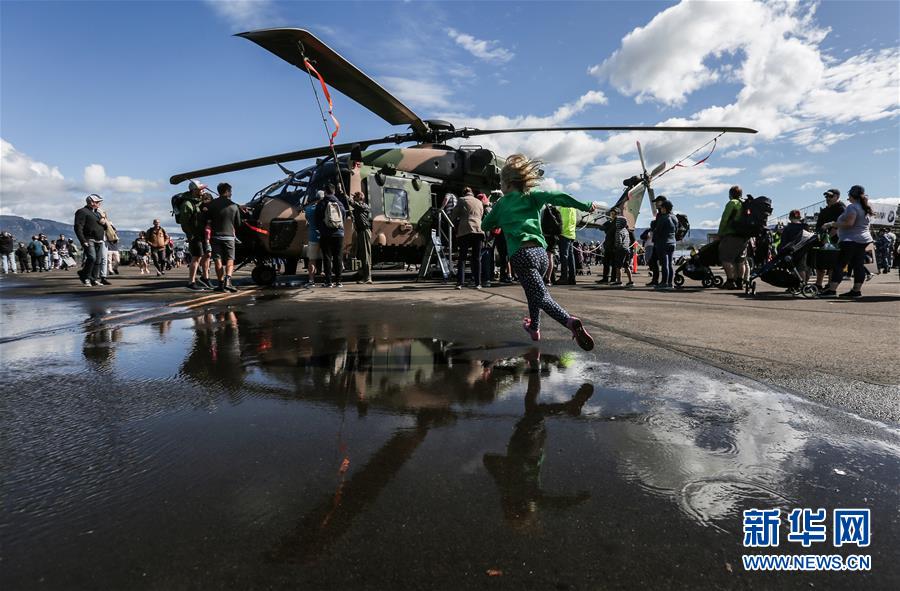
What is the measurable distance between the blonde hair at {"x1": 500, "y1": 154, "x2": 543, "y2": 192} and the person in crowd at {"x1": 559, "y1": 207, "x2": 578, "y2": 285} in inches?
231

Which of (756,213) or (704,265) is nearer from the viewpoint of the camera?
(756,213)

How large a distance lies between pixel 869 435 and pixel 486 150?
11192mm

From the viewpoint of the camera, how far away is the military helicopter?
28.4ft

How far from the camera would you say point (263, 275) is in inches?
398

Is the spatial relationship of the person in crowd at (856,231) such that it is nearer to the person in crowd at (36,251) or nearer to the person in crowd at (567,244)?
the person in crowd at (567,244)

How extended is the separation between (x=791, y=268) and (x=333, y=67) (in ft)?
28.0

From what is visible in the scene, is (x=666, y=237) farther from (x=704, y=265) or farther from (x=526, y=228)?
(x=526, y=228)

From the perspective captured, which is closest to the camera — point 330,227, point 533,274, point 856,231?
point 533,274

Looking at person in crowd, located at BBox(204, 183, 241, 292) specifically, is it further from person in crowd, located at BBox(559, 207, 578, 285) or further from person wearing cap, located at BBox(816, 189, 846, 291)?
person wearing cap, located at BBox(816, 189, 846, 291)

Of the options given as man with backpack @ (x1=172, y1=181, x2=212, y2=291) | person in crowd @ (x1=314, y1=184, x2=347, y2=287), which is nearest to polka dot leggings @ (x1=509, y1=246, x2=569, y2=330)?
person in crowd @ (x1=314, y1=184, x2=347, y2=287)

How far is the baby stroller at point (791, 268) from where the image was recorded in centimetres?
810

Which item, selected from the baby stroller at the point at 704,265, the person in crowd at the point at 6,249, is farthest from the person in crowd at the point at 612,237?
the person in crowd at the point at 6,249

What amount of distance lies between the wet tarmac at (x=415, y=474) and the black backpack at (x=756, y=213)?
6.80 metres

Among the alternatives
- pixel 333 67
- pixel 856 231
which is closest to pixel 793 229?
pixel 856 231
